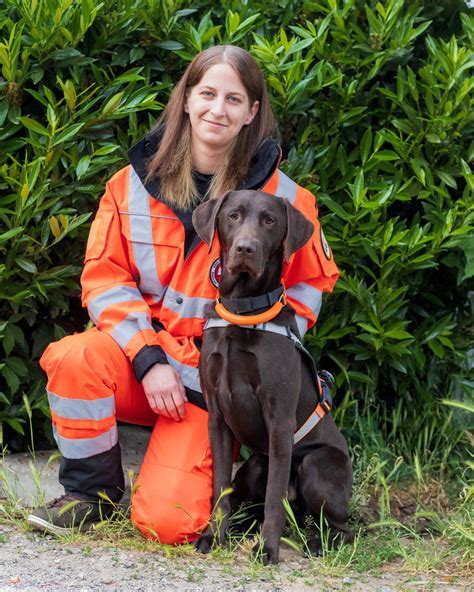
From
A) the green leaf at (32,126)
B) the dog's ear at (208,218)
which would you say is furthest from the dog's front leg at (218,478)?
the green leaf at (32,126)

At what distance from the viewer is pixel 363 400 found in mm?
5027

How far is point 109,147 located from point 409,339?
1718mm

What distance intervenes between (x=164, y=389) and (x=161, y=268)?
1.78 ft

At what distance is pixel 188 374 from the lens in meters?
4.09

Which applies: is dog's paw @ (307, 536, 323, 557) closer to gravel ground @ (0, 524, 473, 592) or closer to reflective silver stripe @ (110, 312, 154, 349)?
gravel ground @ (0, 524, 473, 592)

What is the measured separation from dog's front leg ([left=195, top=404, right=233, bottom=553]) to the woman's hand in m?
0.26

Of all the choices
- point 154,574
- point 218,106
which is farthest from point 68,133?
point 154,574

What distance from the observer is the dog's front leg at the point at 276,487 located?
350cm

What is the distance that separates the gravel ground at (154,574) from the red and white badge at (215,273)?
1099mm

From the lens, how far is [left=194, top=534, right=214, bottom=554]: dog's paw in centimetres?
364

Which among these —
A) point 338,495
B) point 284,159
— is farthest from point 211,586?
point 284,159

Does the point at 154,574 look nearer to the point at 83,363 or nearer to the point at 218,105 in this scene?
the point at 83,363

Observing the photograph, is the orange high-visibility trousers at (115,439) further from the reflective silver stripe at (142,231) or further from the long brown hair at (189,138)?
the long brown hair at (189,138)

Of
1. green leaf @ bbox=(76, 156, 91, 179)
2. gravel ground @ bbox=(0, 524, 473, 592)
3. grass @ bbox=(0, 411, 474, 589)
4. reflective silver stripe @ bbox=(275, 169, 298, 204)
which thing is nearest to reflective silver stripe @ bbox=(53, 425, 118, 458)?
grass @ bbox=(0, 411, 474, 589)
